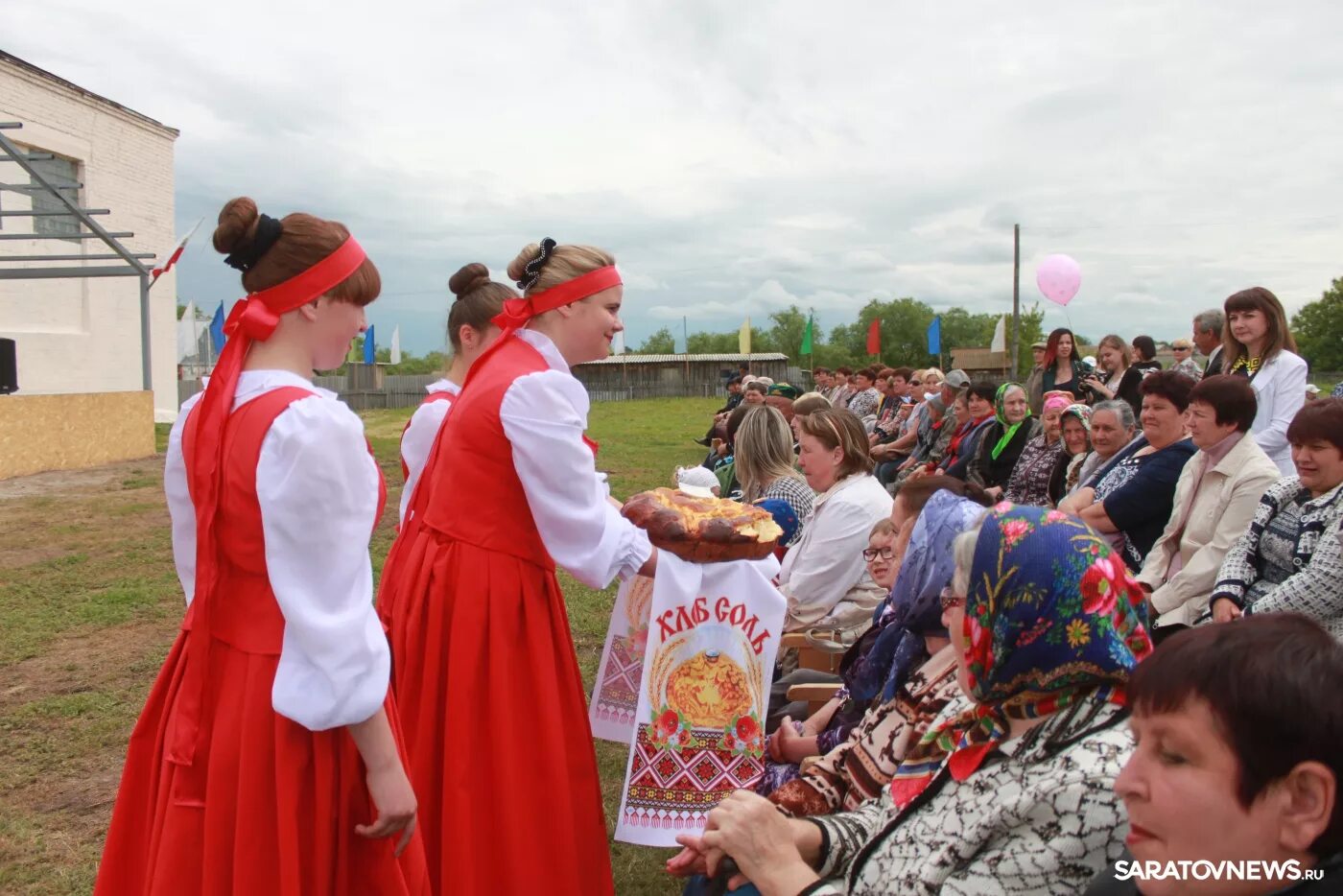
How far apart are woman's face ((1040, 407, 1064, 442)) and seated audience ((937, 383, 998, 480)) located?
2.74ft

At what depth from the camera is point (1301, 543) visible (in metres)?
3.52

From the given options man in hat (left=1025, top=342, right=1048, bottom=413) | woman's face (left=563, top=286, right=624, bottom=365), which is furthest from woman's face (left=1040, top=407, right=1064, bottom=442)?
woman's face (left=563, top=286, right=624, bottom=365)

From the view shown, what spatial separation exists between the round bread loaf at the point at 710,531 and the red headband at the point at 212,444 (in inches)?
46.5

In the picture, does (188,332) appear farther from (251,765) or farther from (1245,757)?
(1245,757)

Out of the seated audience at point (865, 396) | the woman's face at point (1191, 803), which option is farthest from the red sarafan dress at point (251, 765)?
the seated audience at point (865, 396)

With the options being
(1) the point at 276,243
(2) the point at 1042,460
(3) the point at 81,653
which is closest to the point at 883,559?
(1) the point at 276,243

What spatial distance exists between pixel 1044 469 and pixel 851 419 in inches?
109

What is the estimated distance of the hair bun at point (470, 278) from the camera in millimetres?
4133

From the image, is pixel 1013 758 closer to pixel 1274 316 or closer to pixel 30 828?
pixel 30 828

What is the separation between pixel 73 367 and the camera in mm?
18969

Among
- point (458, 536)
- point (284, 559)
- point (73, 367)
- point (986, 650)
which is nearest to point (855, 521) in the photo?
point (458, 536)

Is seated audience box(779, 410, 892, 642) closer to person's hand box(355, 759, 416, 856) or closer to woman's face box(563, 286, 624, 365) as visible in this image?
woman's face box(563, 286, 624, 365)

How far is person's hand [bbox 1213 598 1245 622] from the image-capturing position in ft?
12.2

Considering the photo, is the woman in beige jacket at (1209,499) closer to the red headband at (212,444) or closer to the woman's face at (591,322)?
the woman's face at (591,322)
